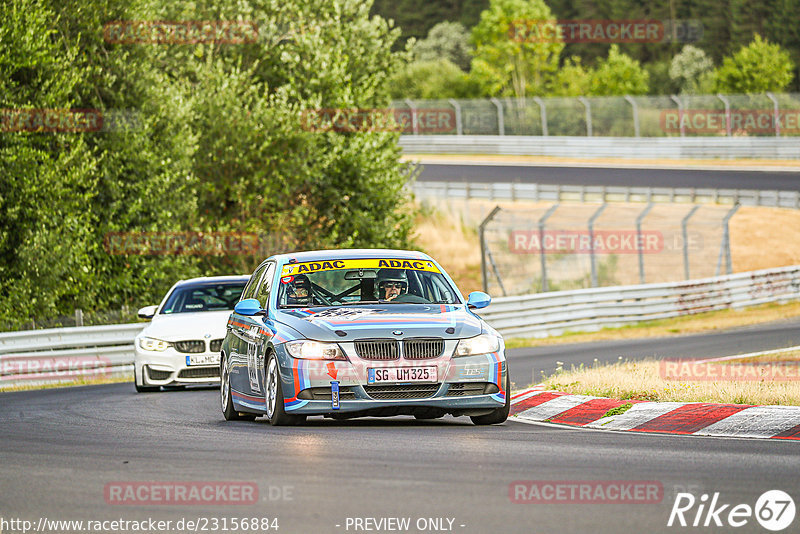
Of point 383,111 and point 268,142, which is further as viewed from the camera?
point 383,111

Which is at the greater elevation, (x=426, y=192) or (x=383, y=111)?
(x=383, y=111)

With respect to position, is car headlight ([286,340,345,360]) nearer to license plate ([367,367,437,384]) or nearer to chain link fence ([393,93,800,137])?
license plate ([367,367,437,384])

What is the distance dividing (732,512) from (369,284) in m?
5.54

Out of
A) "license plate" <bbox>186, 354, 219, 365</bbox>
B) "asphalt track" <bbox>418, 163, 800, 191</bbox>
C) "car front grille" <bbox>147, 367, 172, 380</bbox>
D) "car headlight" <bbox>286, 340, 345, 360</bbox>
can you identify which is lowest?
"asphalt track" <bbox>418, 163, 800, 191</bbox>

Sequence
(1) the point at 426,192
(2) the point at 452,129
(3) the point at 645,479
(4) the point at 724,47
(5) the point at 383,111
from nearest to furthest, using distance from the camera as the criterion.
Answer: (3) the point at 645,479 < (5) the point at 383,111 < (1) the point at 426,192 < (2) the point at 452,129 < (4) the point at 724,47

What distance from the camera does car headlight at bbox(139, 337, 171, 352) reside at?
1645cm

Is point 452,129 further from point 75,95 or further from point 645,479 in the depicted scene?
point 645,479

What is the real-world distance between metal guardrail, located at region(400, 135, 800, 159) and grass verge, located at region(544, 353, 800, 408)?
42.5 meters

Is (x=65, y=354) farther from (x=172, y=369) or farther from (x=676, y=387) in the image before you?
(x=676, y=387)

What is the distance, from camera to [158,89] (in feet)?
91.9

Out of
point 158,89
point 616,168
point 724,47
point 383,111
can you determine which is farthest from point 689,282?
point 724,47

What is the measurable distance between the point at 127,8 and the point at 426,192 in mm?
22547

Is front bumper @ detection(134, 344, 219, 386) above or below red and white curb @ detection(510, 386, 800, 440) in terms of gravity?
below

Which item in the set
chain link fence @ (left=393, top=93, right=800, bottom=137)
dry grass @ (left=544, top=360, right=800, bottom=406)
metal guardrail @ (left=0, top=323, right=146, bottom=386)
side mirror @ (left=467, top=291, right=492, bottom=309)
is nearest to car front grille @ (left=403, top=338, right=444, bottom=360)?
side mirror @ (left=467, top=291, right=492, bottom=309)
